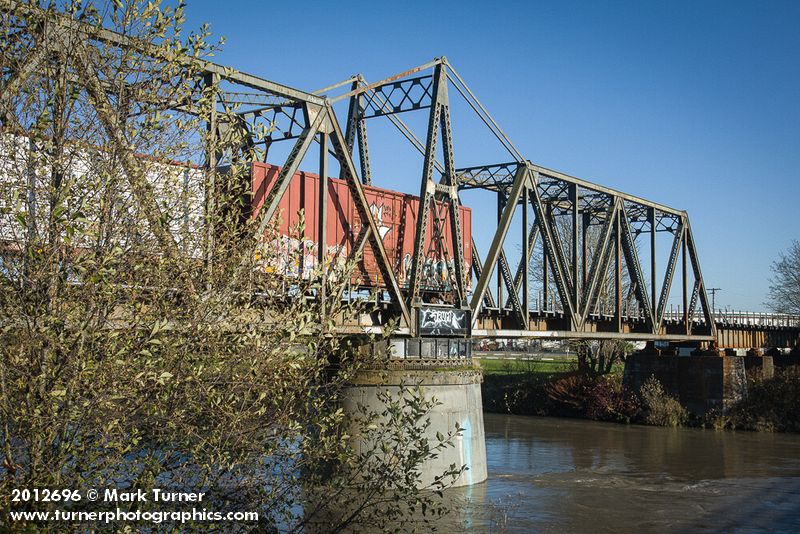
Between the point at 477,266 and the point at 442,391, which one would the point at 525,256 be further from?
the point at 442,391

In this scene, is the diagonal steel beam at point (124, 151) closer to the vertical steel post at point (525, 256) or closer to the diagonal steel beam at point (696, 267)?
the vertical steel post at point (525, 256)

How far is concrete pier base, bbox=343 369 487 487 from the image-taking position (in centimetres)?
2359

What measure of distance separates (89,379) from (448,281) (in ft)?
75.3

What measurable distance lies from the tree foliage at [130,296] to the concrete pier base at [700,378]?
4472 cm

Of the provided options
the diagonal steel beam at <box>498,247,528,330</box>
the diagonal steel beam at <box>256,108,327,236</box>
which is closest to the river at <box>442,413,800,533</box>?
the diagonal steel beam at <box>498,247,528,330</box>

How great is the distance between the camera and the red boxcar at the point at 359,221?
74.5 feet

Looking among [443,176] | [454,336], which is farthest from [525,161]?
[454,336]

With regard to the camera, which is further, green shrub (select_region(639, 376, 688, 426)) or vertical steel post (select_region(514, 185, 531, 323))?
green shrub (select_region(639, 376, 688, 426))

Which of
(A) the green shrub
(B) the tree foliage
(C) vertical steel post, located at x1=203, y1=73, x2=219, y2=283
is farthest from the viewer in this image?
(A) the green shrub

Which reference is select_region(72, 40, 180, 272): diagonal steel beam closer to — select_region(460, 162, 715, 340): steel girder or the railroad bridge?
the railroad bridge

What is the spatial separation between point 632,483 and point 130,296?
2533 centimetres

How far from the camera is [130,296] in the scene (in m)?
8.13

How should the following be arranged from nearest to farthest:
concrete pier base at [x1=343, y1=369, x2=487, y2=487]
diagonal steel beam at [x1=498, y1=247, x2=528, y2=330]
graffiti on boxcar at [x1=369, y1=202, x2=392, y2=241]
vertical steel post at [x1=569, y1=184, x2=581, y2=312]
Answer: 1. concrete pier base at [x1=343, y1=369, x2=487, y2=487]
2. graffiti on boxcar at [x1=369, y1=202, x2=392, y2=241]
3. diagonal steel beam at [x1=498, y1=247, x2=528, y2=330]
4. vertical steel post at [x1=569, y1=184, x2=581, y2=312]

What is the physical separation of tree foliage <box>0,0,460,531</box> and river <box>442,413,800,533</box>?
12766 mm
